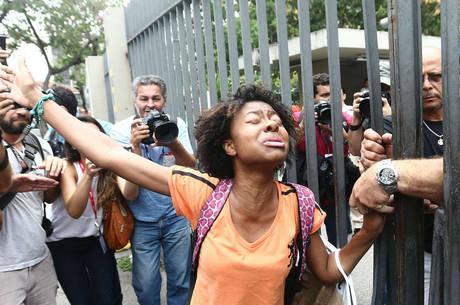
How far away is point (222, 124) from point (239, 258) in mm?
570

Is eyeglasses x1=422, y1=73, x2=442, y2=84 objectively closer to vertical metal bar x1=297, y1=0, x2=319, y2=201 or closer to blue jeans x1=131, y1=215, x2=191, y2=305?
vertical metal bar x1=297, y1=0, x2=319, y2=201

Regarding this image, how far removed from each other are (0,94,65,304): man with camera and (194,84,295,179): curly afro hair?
1035 mm

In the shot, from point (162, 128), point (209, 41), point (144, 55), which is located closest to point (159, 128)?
point (162, 128)

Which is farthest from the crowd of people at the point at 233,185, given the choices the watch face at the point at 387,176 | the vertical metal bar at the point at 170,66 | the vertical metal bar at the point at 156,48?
the vertical metal bar at the point at 156,48

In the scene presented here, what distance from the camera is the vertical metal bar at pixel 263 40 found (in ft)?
6.39

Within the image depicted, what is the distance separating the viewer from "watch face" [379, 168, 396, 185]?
1293 mm

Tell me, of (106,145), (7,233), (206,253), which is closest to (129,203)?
(7,233)

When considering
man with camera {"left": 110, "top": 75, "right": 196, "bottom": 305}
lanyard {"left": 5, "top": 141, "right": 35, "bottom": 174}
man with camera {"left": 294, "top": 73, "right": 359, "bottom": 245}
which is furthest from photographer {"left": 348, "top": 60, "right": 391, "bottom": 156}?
lanyard {"left": 5, "top": 141, "right": 35, "bottom": 174}

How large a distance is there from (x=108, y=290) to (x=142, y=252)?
36 cm

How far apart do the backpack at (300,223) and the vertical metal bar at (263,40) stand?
2.15 feet

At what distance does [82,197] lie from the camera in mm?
2402

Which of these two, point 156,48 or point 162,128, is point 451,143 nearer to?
point 162,128

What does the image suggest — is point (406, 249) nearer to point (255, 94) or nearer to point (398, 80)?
point (398, 80)

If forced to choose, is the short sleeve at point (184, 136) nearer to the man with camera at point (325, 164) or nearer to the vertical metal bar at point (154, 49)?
the man with camera at point (325, 164)
